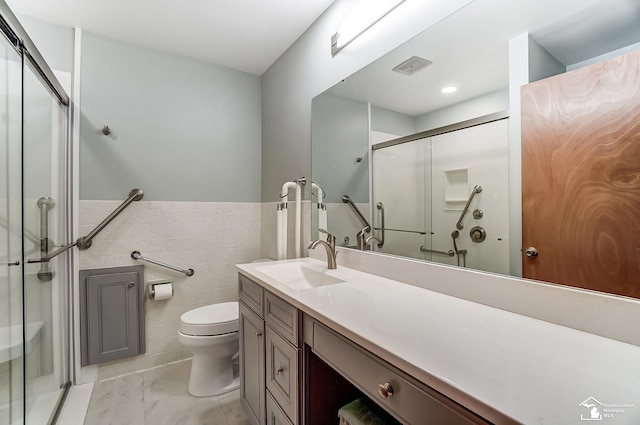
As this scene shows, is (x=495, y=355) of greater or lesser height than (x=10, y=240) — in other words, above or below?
below

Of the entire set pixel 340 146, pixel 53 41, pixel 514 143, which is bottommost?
pixel 514 143

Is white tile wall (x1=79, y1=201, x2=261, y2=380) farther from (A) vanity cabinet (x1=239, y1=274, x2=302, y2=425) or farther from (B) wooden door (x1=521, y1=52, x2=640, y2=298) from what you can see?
(B) wooden door (x1=521, y1=52, x2=640, y2=298)

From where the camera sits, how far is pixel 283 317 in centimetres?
116

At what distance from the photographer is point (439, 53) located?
1160 millimetres

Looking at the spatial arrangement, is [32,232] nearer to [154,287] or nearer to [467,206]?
[154,287]

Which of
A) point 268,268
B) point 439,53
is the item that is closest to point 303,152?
point 268,268

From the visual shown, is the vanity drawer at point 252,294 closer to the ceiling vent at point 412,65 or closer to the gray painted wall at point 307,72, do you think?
the gray painted wall at point 307,72

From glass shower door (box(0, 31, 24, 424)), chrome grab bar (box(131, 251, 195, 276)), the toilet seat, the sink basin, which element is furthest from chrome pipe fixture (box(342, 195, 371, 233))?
glass shower door (box(0, 31, 24, 424))

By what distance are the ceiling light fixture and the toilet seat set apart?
A: 1819 millimetres

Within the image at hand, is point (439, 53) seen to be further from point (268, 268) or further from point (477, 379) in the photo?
point (268, 268)

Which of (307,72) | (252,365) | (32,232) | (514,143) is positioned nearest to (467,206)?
(514,143)

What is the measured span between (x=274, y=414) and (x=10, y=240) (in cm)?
138

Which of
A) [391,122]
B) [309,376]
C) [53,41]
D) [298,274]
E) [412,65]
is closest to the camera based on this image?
[309,376]

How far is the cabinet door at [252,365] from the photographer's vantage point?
1353 millimetres
